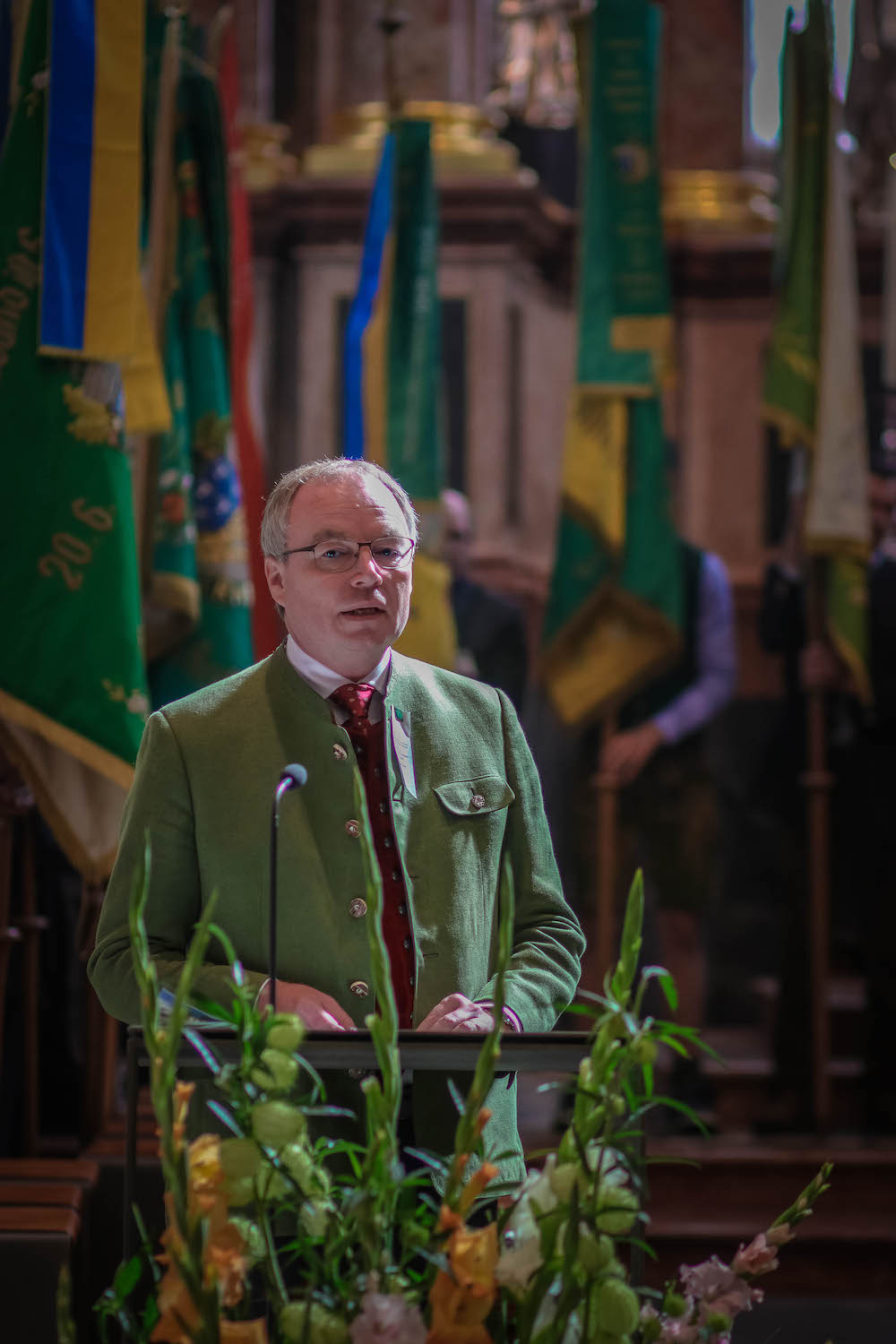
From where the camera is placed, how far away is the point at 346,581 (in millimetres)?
1938

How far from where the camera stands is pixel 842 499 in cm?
521

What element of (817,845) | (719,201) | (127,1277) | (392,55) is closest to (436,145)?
(719,201)

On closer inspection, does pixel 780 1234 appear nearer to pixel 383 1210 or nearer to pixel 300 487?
pixel 383 1210

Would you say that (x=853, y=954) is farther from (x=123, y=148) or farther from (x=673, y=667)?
(x=123, y=148)

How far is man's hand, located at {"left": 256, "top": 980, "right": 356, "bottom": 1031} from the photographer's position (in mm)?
1690

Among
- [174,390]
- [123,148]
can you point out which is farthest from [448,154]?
[123,148]

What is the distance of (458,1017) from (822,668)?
3.68 m

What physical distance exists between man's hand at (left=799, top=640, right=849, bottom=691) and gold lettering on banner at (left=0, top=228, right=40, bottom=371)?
8.85ft

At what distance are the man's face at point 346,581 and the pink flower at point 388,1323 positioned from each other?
820mm

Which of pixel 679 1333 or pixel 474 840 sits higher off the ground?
pixel 474 840

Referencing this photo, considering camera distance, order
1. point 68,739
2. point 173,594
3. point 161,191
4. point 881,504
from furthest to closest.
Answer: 1. point 881,504
2. point 161,191
3. point 173,594
4. point 68,739

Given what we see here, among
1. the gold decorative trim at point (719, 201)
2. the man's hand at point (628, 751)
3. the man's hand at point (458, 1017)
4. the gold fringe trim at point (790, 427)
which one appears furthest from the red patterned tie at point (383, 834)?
the gold decorative trim at point (719, 201)

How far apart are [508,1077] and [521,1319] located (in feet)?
1.80

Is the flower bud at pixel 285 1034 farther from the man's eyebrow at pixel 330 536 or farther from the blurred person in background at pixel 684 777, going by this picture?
the blurred person in background at pixel 684 777
